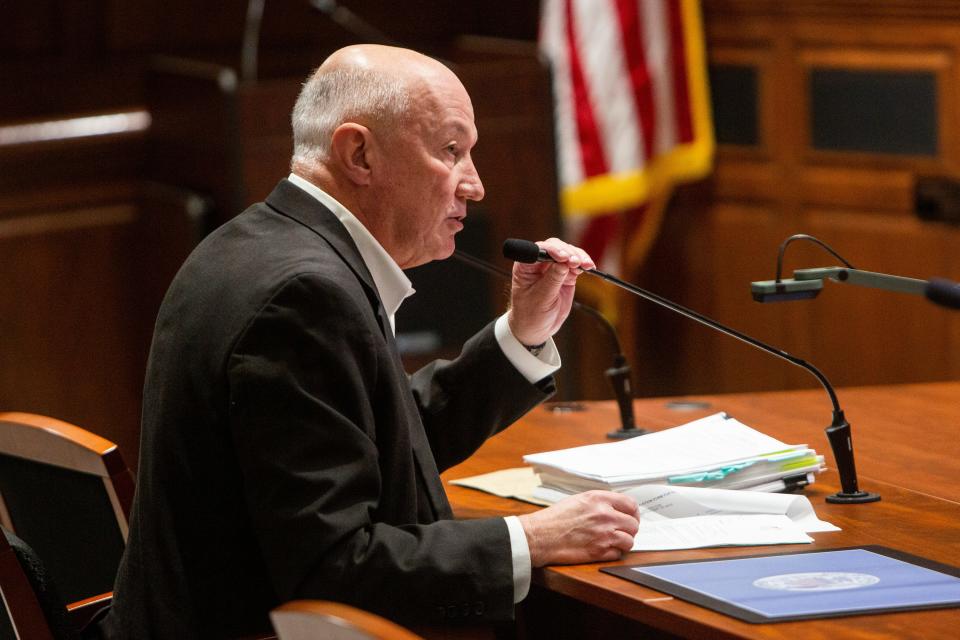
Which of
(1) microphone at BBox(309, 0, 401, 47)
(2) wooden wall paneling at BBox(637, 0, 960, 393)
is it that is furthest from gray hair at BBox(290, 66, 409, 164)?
(2) wooden wall paneling at BBox(637, 0, 960, 393)

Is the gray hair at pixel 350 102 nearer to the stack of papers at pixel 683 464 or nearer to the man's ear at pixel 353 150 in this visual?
the man's ear at pixel 353 150

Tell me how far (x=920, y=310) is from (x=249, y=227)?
10.1 ft

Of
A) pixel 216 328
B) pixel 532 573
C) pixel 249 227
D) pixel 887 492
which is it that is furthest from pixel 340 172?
pixel 887 492

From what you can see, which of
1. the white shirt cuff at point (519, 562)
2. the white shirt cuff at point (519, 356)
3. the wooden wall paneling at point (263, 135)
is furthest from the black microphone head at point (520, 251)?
the wooden wall paneling at point (263, 135)

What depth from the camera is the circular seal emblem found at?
173 cm

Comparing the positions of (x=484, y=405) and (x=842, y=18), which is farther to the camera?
(x=842, y=18)

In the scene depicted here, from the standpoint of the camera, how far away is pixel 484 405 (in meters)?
2.34

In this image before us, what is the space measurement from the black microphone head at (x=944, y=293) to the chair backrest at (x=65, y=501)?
4.13ft

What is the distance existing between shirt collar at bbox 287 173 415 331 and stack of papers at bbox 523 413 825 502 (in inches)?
13.7

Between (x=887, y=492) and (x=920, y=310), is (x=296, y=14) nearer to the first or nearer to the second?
(x=920, y=310)

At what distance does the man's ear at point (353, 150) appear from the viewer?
204 centimetres

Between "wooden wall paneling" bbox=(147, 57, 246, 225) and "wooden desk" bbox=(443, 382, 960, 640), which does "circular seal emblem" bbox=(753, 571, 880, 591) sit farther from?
"wooden wall paneling" bbox=(147, 57, 246, 225)

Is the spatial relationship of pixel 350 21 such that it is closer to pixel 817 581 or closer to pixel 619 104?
pixel 619 104

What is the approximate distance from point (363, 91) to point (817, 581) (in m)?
0.92
